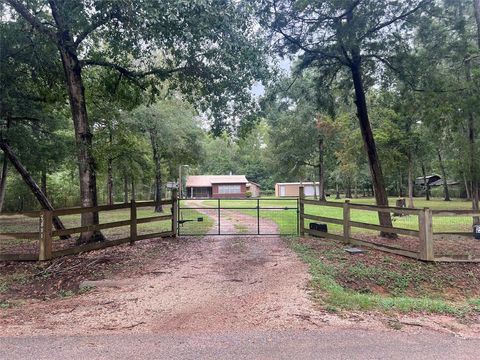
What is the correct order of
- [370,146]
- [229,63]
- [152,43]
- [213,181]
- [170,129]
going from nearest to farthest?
[229,63] → [152,43] → [370,146] → [170,129] → [213,181]

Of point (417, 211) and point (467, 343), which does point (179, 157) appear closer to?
point (417, 211)

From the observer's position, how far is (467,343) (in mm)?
3783

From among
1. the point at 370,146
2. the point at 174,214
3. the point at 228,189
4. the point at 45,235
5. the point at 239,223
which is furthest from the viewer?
the point at 228,189

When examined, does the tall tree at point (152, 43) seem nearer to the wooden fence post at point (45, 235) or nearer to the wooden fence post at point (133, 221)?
the wooden fence post at point (133, 221)

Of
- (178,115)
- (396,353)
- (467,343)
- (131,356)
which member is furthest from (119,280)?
(178,115)

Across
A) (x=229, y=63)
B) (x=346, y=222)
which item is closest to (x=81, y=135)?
(x=229, y=63)

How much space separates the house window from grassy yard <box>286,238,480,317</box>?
4747cm

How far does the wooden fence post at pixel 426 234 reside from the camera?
756 centimetres

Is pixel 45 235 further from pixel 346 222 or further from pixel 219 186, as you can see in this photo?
pixel 219 186

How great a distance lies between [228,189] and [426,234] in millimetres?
49191

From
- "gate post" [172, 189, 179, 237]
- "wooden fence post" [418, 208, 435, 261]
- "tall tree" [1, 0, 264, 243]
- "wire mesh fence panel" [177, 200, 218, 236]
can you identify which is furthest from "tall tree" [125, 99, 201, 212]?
"wooden fence post" [418, 208, 435, 261]

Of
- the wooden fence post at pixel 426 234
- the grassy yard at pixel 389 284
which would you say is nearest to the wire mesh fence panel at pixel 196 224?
the grassy yard at pixel 389 284

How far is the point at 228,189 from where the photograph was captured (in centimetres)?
5650

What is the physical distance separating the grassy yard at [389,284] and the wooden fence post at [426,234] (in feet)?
0.66
